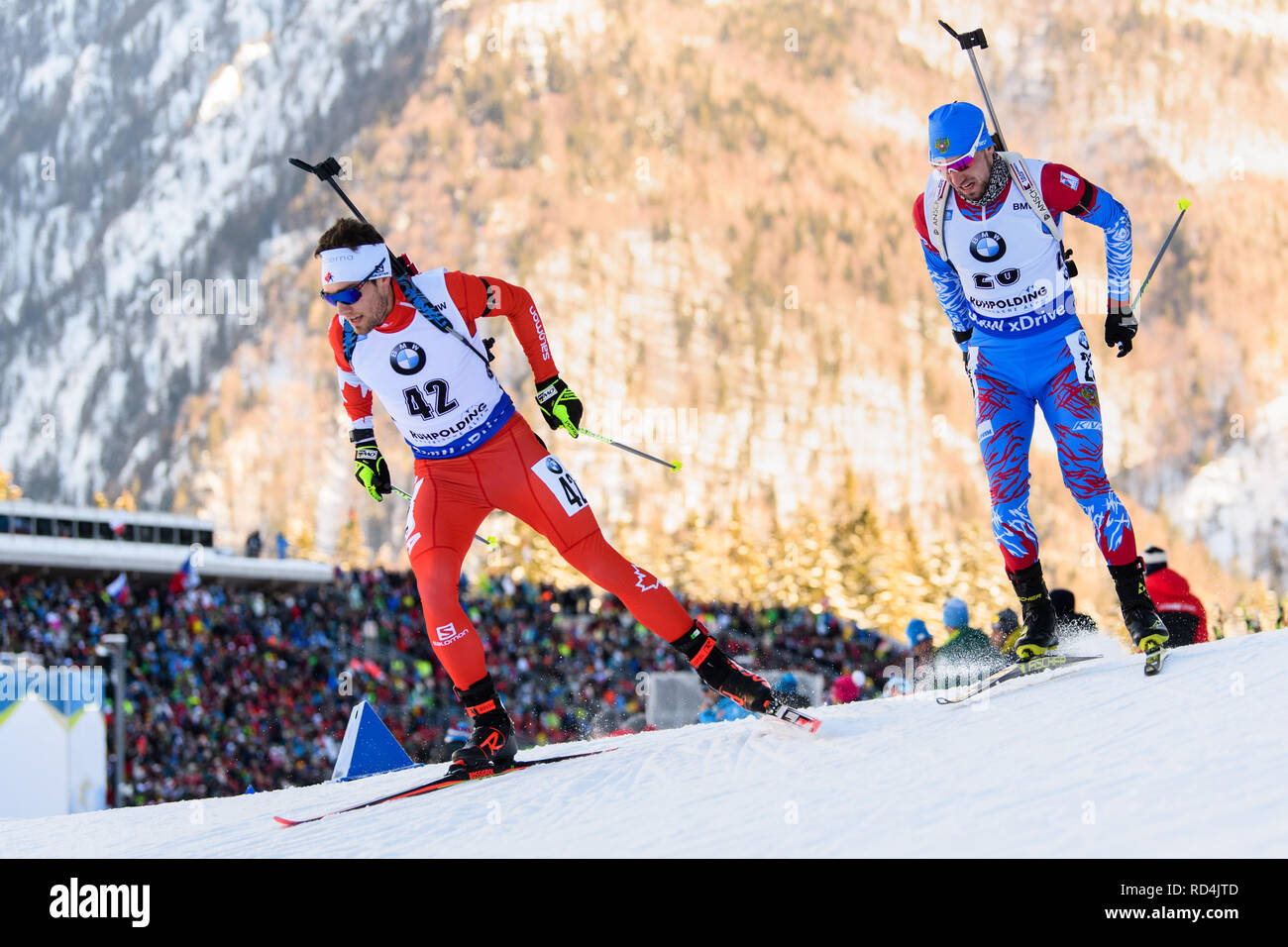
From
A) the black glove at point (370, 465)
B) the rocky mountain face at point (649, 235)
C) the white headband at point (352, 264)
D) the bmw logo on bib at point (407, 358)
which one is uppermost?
the rocky mountain face at point (649, 235)

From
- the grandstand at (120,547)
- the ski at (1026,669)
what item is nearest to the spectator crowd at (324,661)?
the grandstand at (120,547)

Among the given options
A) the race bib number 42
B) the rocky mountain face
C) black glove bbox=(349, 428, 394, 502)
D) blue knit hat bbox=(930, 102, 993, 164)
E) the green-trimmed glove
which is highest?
the rocky mountain face

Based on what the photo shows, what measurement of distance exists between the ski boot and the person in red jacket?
2.08m

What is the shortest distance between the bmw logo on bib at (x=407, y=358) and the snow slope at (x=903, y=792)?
162 centimetres

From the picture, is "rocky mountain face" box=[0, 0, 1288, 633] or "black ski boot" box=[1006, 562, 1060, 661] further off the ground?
"rocky mountain face" box=[0, 0, 1288, 633]

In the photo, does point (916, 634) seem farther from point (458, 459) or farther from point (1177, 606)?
point (458, 459)

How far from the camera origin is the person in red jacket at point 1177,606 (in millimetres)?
7480

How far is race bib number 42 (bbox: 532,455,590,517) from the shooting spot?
5.42 meters

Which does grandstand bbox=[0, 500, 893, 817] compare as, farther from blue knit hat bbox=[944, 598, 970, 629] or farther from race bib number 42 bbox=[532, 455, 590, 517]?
race bib number 42 bbox=[532, 455, 590, 517]

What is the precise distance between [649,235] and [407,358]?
13005 cm

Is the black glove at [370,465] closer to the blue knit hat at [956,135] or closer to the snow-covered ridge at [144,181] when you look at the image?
the blue knit hat at [956,135]

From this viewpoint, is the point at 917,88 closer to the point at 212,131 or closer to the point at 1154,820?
the point at 212,131

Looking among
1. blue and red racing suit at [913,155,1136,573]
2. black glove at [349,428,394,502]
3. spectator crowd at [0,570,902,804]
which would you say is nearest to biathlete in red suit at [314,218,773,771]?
black glove at [349,428,394,502]

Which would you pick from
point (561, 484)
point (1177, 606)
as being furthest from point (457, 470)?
point (1177, 606)
